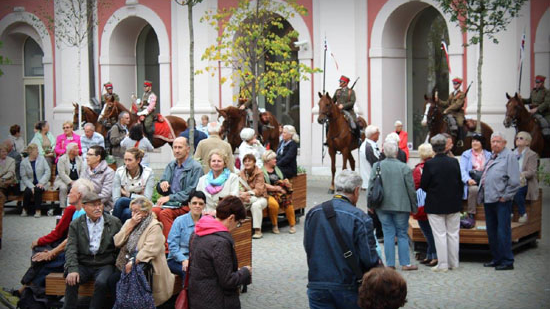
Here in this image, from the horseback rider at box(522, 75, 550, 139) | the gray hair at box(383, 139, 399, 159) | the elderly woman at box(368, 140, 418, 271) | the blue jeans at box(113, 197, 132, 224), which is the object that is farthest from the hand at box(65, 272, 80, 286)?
the horseback rider at box(522, 75, 550, 139)

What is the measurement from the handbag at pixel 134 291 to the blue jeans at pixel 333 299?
2.19 m

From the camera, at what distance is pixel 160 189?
410 inches

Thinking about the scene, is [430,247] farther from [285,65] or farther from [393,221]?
[285,65]

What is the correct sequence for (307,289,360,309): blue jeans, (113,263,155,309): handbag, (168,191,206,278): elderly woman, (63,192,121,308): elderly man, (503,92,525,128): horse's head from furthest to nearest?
(503,92,525,128): horse's head → (168,191,206,278): elderly woman → (63,192,121,308): elderly man → (113,263,155,309): handbag → (307,289,360,309): blue jeans

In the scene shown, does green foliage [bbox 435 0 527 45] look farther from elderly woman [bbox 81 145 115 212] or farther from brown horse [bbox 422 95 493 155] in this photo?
elderly woman [bbox 81 145 115 212]

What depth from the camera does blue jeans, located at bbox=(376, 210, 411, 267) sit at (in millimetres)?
10406

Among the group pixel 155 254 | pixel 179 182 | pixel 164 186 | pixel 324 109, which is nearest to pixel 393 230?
pixel 179 182

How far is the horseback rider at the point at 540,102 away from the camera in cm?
1789

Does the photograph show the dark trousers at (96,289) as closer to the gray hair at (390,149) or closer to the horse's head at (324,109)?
the gray hair at (390,149)

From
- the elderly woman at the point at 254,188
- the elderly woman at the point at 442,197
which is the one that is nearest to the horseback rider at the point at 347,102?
the elderly woman at the point at 254,188

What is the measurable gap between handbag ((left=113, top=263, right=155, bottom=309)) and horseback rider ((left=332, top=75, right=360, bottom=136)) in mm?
12520

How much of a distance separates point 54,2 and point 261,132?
9.44 meters

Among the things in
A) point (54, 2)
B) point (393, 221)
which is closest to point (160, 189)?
point (393, 221)

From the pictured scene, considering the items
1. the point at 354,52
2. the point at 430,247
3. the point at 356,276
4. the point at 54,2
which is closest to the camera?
the point at 356,276
